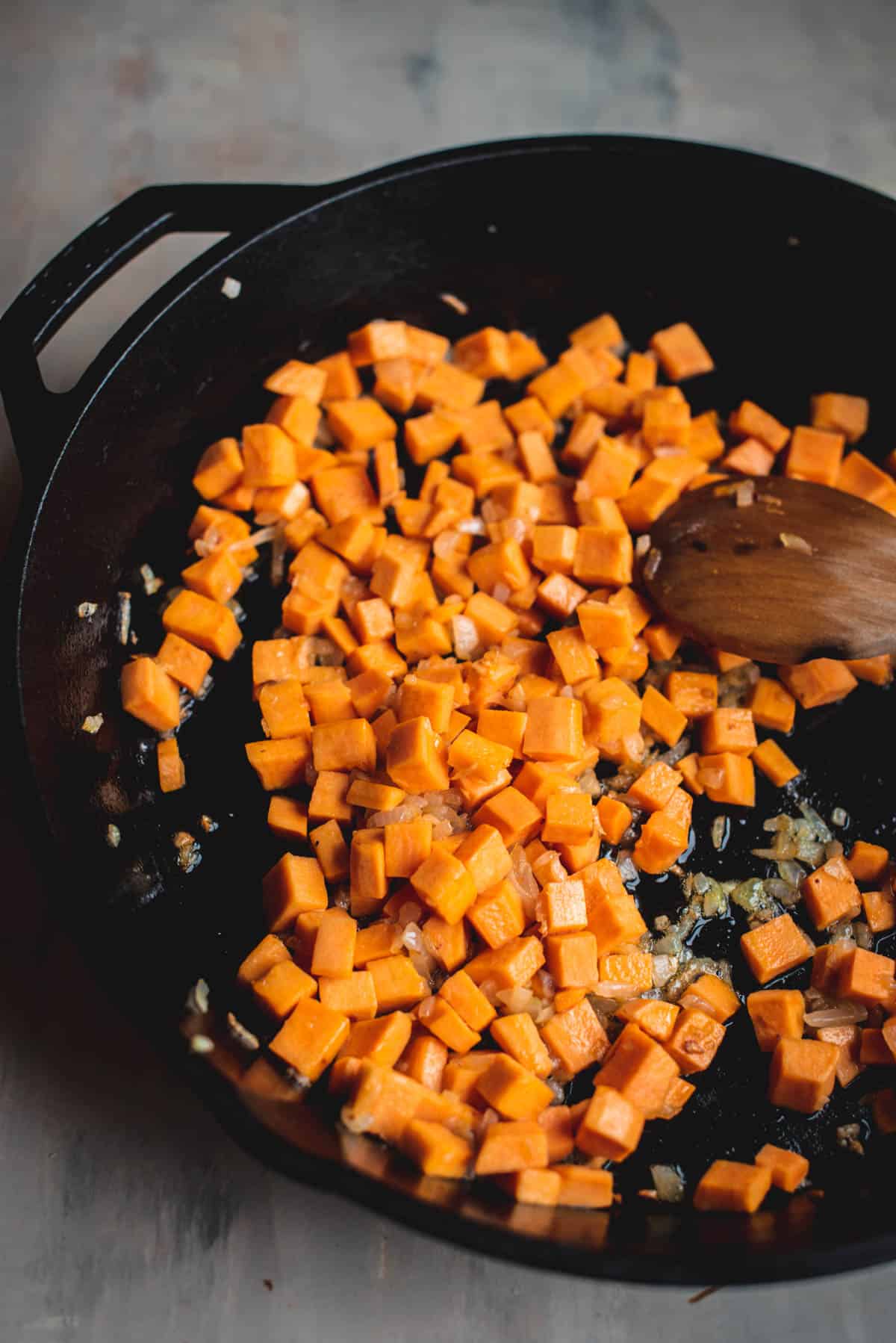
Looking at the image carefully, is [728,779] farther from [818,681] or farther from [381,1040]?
[381,1040]

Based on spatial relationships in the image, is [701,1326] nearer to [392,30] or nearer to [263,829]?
[263,829]

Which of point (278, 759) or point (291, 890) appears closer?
point (291, 890)

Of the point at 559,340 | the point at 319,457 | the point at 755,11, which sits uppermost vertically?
the point at 755,11

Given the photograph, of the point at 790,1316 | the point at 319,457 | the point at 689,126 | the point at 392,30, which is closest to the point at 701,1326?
the point at 790,1316

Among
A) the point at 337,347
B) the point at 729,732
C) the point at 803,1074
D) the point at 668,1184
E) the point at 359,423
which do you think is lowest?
the point at 668,1184

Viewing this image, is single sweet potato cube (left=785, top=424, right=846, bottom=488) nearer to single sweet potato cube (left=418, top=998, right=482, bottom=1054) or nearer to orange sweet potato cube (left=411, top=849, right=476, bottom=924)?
orange sweet potato cube (left=411, top=849, right=476, bottom=924)

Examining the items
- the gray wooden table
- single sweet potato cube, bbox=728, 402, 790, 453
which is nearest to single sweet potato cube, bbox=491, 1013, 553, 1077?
the gray wooden table

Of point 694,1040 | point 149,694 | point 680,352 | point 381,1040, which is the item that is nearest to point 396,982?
point 381,1040
